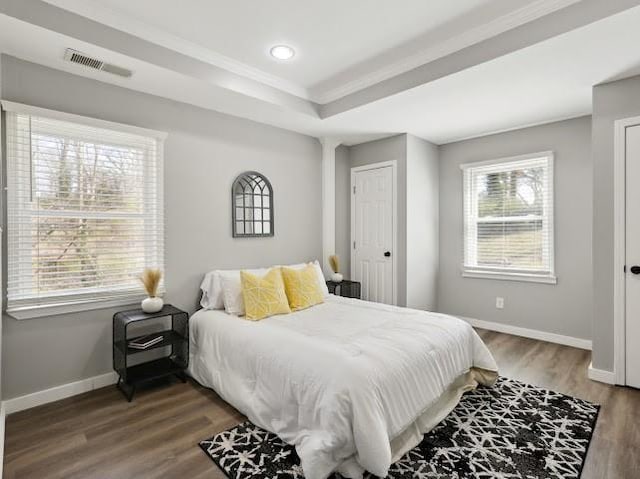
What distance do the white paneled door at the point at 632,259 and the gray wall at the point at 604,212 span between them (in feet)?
0.33

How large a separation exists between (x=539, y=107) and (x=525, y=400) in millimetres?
2665

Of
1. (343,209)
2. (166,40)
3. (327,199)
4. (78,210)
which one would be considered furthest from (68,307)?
(343,209)

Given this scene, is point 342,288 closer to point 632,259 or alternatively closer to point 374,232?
point 374,232

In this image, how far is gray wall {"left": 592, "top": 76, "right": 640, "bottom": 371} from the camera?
281 cm

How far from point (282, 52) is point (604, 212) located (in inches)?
115

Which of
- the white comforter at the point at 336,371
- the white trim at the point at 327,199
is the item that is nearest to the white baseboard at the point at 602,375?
the white comforter at the point at 336,371

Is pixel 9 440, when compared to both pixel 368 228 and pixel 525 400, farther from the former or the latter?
pixel 368 228

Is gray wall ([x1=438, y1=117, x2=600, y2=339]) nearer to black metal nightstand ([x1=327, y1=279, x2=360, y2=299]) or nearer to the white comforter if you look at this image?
black metal nightstand ([x1=327, y1=279, x2=360, y2=299])

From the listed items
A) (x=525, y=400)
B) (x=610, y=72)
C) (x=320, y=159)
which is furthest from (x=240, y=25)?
(x=525, y=400)

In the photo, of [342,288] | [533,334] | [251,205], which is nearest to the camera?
[251,205]

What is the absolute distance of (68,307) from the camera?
2.62 meters

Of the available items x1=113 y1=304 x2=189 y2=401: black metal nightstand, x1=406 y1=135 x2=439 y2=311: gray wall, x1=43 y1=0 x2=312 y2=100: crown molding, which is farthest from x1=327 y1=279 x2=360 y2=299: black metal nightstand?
x1=43 y1=0 x2=312 y2=100: crown molding

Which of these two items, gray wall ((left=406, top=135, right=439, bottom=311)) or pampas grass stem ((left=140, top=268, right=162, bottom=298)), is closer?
pampas grass stem ((left=140, top=268, right=162, bottom=298))

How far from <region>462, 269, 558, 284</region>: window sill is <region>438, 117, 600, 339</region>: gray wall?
0.05 metres
